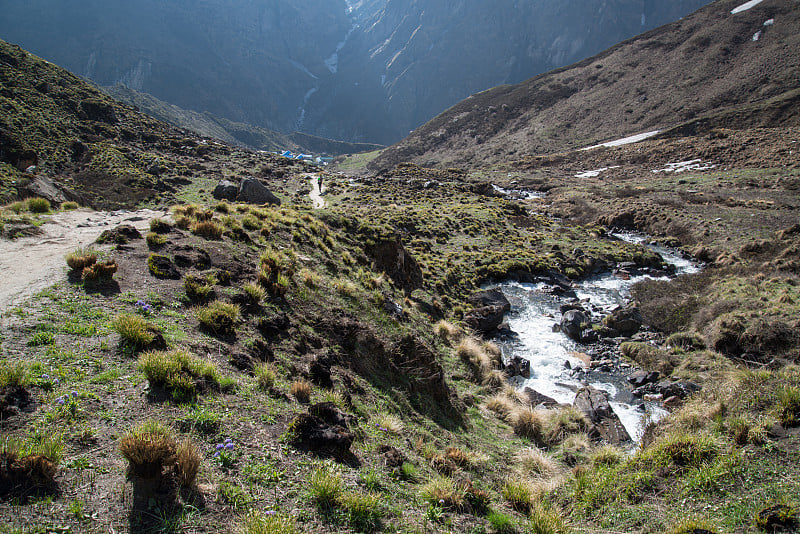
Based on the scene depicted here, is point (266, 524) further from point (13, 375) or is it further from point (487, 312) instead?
point (487, 312)

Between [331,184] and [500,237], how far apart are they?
3576 cm

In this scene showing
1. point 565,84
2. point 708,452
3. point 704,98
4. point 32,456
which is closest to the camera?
point 32,456

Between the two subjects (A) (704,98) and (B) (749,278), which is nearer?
(B) (749,278)

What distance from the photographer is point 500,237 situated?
37438 millimetres

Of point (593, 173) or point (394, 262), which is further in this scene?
point (593, 173)

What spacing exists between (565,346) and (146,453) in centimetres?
1927

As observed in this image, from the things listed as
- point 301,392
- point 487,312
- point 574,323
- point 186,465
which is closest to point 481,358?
point 487,312

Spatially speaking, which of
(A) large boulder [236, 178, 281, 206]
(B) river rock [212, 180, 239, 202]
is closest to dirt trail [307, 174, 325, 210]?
(A) large boulder [236, 178, 281, 206]

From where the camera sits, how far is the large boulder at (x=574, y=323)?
772 inches

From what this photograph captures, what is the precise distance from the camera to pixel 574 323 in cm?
1984

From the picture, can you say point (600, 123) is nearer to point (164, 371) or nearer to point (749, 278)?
point (749, 278)

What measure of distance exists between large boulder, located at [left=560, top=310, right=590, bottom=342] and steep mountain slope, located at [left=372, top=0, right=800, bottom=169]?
235 ft

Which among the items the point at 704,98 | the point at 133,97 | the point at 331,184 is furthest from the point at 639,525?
the point at 133,97

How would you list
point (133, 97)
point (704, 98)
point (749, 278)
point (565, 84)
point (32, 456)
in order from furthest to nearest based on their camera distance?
point (133, 97)
point (565, 84)
point (704, 98)
point (749, 278)
point (32, 456)
